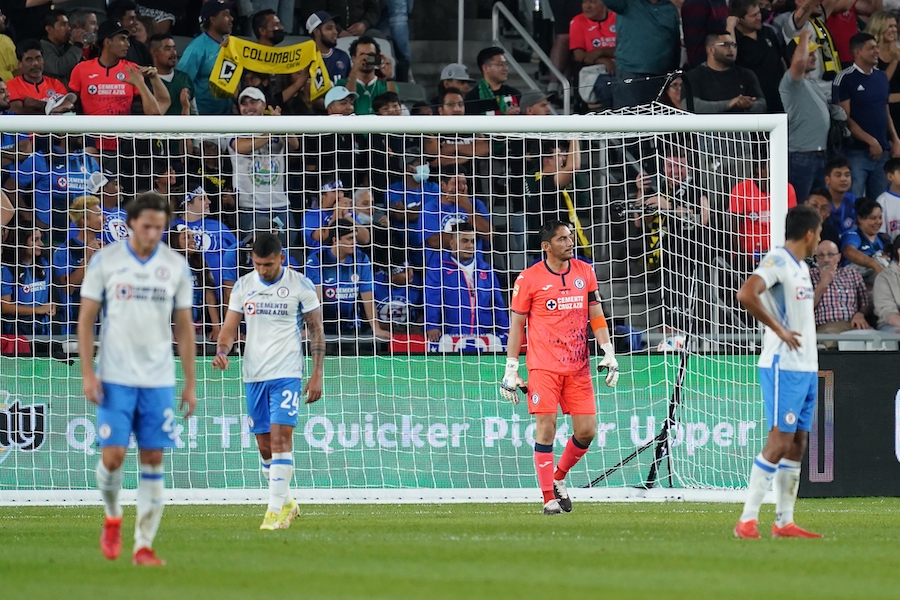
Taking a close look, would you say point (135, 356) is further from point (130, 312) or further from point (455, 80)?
point (455, 80)

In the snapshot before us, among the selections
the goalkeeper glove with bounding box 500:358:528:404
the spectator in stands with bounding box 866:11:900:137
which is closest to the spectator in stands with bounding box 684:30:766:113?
the spectator in stands with bounding box 866:11:900:137

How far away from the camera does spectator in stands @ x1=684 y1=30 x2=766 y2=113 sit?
57.1 feet

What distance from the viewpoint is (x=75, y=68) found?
16.0m

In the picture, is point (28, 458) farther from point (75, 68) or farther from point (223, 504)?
point (75, 68)

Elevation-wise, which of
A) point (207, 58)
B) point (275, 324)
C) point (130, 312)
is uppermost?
point (207, 58)

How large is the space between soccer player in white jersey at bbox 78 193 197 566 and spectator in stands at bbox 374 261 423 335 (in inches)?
261

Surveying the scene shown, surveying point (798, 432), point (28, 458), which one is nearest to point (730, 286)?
point (798, 432)

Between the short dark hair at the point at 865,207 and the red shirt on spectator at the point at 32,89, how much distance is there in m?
10.1

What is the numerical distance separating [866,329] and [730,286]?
93.6 inches

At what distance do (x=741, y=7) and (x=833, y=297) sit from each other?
15.4 ft

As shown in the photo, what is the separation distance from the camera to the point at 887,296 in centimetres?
1616

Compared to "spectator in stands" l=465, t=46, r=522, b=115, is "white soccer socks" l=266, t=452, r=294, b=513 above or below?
below

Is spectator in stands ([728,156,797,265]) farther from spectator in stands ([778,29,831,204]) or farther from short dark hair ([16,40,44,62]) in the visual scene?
short dark hair ([16,40,44,62])

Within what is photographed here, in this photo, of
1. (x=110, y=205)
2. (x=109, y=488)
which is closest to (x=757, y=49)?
(x=110, y=205)
